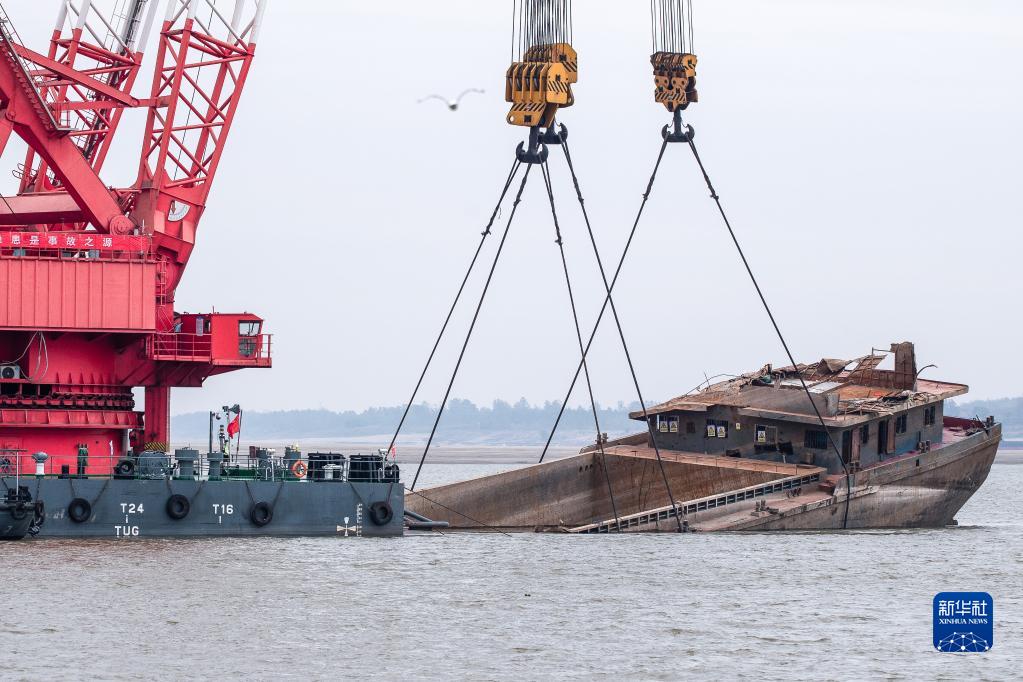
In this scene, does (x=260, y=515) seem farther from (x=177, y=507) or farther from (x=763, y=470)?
(x=763, y=470)

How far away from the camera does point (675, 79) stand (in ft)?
185

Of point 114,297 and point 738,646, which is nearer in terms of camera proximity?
point 738,646

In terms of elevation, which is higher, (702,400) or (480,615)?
(702,400)

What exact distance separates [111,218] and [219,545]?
33.1 feet

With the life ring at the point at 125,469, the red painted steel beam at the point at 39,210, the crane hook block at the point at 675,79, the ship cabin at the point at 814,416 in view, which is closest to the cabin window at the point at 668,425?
the ship cabin at the point at 814,416

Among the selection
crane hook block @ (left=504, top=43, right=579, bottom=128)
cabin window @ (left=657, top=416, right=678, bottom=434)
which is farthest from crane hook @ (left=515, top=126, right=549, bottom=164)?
cabin window @ (left=657, top=416, right=678, bottom=434)

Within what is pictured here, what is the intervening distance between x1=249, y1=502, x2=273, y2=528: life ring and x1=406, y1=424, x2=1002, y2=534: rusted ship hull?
346 inches

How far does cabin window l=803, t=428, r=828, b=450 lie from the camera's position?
59188 millimetres

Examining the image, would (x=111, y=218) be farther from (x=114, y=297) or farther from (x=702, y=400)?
(x=702, y=400)

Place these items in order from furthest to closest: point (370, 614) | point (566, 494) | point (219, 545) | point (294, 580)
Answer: point (566, 494)
point (219, 545)
point (294, 580)
point (370, 614)

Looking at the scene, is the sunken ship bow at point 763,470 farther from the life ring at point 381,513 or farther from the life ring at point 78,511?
the life ring at point 78,511

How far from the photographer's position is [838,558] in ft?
166

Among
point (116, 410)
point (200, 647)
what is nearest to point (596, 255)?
point (116, 410)

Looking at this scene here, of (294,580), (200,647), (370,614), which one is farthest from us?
(294,580)
